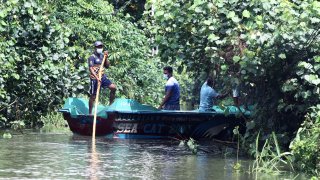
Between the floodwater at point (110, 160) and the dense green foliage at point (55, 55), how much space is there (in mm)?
1686

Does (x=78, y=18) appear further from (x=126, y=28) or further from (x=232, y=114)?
(x=232, y=114)

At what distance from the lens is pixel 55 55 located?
1745cm

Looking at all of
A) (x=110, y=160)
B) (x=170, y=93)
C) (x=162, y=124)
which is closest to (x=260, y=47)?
(x=110, y=160)

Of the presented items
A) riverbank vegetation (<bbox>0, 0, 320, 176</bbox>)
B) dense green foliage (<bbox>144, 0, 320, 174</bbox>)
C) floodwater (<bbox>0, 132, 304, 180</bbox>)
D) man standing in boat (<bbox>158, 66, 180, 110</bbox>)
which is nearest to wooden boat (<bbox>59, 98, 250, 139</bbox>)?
floodwater (<bbox>0, 132, 304, 180</bbox>)

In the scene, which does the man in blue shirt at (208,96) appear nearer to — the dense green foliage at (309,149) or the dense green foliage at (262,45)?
the dense green foliage at (262,45)

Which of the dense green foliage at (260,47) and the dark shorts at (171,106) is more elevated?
the dense green foliage at (260,47)

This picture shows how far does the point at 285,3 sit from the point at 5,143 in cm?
594

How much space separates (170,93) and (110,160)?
19.1 feet

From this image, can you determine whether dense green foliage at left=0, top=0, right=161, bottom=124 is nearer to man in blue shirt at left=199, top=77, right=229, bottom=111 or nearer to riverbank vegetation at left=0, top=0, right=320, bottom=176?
riverbank vegetation at left=0, top=0, right=320, bottom=176

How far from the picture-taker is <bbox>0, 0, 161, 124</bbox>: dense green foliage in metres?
16.2

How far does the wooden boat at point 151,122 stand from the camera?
1566 centimetres

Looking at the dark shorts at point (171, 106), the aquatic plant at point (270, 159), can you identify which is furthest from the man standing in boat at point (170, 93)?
the aquatic plant at point (270, 159)

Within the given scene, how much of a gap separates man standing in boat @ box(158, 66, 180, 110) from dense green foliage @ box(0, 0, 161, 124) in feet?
8.27

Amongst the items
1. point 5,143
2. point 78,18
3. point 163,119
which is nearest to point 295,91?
point 163,119
